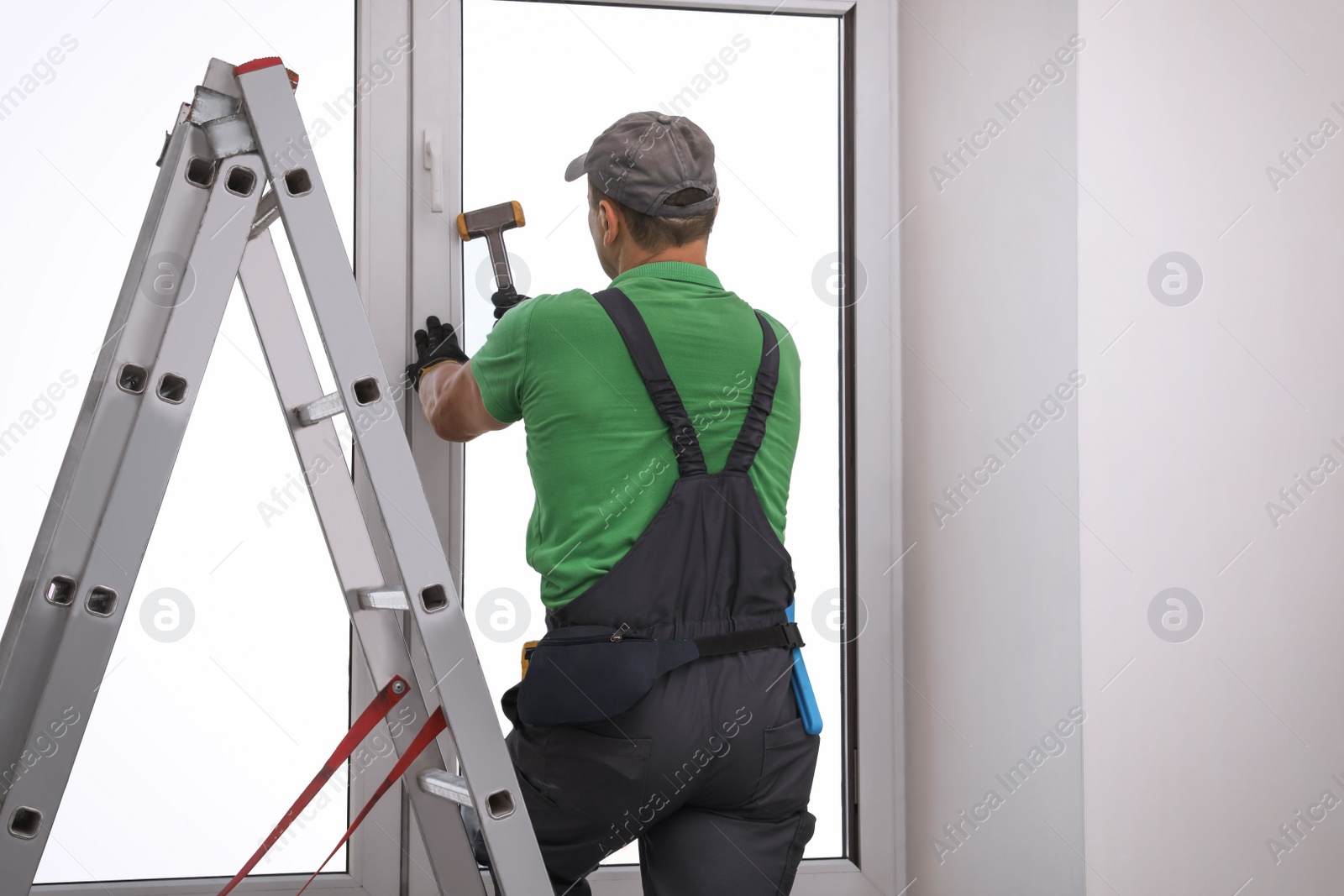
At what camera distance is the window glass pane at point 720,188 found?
167 centimetres

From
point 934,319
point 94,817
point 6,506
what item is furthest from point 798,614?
point 6,506

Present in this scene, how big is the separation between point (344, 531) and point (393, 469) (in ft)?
0.67

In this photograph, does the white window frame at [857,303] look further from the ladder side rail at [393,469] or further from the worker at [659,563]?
the ladder side rail at [393,469]

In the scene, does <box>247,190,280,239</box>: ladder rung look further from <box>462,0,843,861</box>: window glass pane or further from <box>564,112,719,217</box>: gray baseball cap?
<box>462,0,843,861</box>: window glass pane

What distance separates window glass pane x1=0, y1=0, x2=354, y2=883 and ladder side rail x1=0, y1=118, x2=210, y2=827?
65 cm

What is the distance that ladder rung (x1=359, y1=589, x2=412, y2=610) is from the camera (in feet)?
3.24

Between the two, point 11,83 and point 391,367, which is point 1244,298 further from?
point 11,83

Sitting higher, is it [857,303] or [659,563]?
[857,303]

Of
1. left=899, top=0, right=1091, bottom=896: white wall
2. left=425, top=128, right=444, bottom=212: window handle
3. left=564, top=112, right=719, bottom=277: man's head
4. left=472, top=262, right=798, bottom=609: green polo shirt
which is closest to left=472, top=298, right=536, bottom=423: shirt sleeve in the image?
left=472, top=262, right=798, bottom=609: green polo shirt

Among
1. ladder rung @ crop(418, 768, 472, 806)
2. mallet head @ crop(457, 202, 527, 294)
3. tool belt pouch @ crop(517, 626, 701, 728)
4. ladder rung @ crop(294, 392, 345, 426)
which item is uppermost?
mallet head @ crop(457, 202, 527, 294)

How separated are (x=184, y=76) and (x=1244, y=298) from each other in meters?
1.57

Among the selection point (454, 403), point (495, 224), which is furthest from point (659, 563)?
point (495, 224)

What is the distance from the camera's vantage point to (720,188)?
1773mm

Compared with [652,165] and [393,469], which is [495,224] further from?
[393,469]
